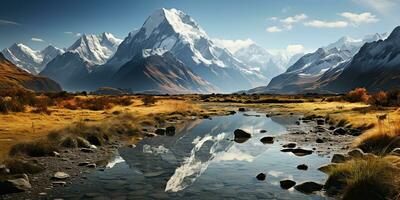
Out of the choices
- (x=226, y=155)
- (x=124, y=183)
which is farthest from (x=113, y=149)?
(x=124, y=183)

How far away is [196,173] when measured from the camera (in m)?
25.1

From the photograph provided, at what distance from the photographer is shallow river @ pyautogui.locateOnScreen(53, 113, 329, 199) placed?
2016 cm

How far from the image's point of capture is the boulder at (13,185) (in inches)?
754

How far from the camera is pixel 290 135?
4609cm

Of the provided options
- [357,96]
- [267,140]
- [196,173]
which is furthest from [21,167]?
[357,96]

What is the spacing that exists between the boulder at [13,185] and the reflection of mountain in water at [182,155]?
6.30 meters

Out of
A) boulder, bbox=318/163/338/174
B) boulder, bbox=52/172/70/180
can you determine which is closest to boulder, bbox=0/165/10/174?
boulder, bbox=52/172/70/180

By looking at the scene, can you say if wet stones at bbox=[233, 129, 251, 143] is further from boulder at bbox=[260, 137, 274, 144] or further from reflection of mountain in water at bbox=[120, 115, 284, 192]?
boulder at bbox=[260, 137, 274, 144]

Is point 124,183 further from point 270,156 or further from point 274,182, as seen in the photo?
point 270,156

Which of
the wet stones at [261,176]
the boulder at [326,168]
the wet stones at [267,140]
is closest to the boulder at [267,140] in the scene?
the wet stones at [267,140]

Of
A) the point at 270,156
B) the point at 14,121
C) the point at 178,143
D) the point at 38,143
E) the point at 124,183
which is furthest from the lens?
the point at 14,121

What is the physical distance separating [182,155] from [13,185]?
14.8m

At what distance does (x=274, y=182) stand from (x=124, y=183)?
793 cm

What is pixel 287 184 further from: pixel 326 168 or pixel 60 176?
pixel 60 176
